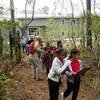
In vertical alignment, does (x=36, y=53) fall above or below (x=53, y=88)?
above

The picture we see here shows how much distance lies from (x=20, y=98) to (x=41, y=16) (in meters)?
41.1

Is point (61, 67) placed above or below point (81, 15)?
below

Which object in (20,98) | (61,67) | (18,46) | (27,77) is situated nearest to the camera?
(61,67)

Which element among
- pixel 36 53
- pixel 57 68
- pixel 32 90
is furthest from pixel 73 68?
pixel 36 53

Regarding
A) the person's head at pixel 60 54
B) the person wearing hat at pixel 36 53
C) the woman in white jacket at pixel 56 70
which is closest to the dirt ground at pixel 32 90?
the person wearing hat at pixel 36 53

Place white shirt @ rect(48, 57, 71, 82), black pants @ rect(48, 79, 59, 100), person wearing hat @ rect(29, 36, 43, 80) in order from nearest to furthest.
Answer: white shirt @ rect(48, 57, 71, 82), black pants @ rect(48, 79, 59, 100), person wearing hat @ rect(29, 36, 43, 80)

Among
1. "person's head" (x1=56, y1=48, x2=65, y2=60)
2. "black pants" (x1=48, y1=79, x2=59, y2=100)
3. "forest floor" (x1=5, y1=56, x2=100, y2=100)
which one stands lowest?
"forest floor" (x1=5, y1=56, x2=100, y2=100)

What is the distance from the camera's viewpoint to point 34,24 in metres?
50.8

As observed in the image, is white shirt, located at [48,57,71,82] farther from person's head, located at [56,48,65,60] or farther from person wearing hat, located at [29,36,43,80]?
person wearing hat, located at [29,36,43,80]

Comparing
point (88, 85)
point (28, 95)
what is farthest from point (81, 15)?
point (28, 95)

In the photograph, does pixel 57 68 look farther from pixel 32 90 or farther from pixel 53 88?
pixel 32 90

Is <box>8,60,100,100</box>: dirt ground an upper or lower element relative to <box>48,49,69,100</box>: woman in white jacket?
lower

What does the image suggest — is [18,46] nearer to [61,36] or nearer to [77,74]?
[61,36]

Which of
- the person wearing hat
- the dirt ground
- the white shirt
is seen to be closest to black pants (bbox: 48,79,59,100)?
the white shirt
